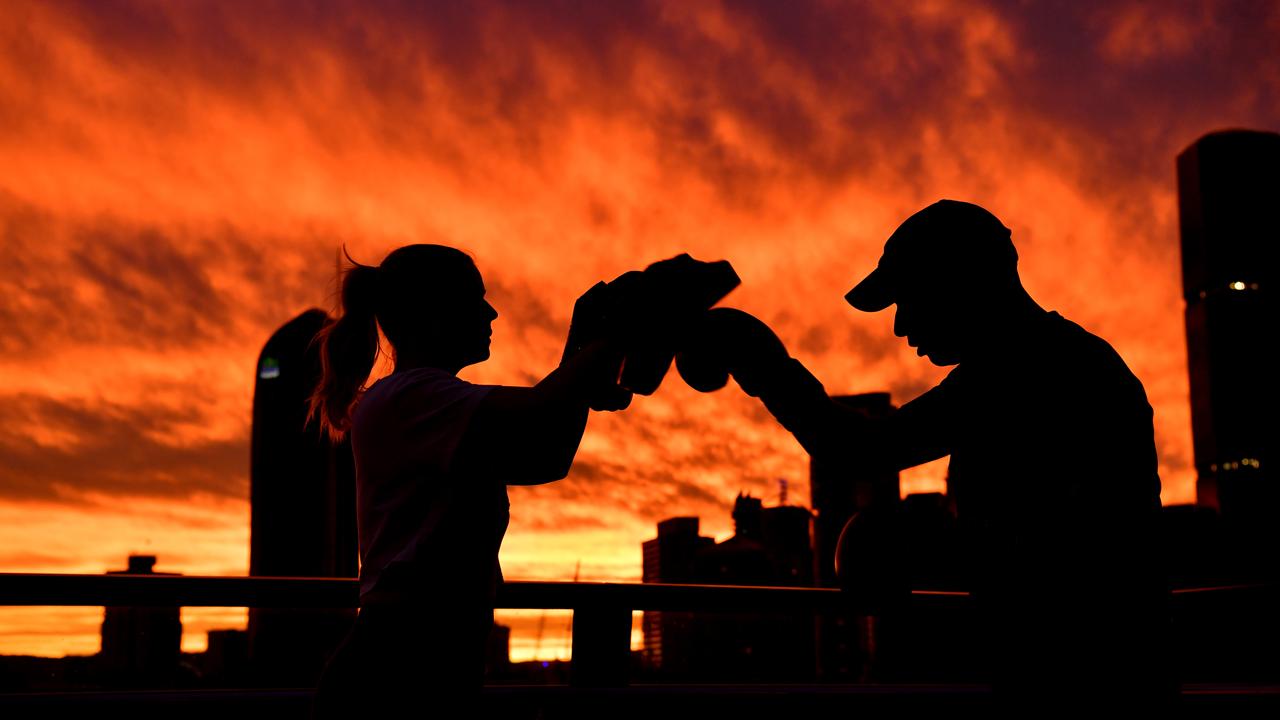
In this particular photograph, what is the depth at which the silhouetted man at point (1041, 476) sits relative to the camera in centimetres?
189

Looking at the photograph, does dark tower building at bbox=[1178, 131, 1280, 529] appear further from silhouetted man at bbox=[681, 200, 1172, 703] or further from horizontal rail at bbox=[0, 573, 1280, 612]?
silhouetted man at bbox=[681, 200, 1172, 703]

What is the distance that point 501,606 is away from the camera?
3951 millimetres

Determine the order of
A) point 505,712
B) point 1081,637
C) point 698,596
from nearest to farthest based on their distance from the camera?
1. point 1081,637
2. point 505,712
3. point 698,596

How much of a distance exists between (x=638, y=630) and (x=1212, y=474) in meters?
143

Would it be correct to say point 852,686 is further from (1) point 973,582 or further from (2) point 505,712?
(1) point 973,582

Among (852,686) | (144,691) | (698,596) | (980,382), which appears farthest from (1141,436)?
(144,691)

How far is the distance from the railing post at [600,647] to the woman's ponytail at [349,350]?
1831 millimetres

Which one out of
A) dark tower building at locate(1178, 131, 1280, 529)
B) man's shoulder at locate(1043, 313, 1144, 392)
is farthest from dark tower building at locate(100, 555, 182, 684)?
dark tower building at locate(1178, 131, 1280, 529)

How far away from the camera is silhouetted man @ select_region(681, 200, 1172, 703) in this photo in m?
1.89

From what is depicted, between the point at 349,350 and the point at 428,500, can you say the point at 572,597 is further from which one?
the point at 428,500

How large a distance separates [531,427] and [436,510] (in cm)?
26

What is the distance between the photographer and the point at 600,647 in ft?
13.4

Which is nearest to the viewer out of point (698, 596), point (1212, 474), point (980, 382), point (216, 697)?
point (980, 382)

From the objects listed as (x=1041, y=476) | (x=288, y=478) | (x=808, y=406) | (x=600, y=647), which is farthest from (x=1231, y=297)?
(x=1041, y=476)
